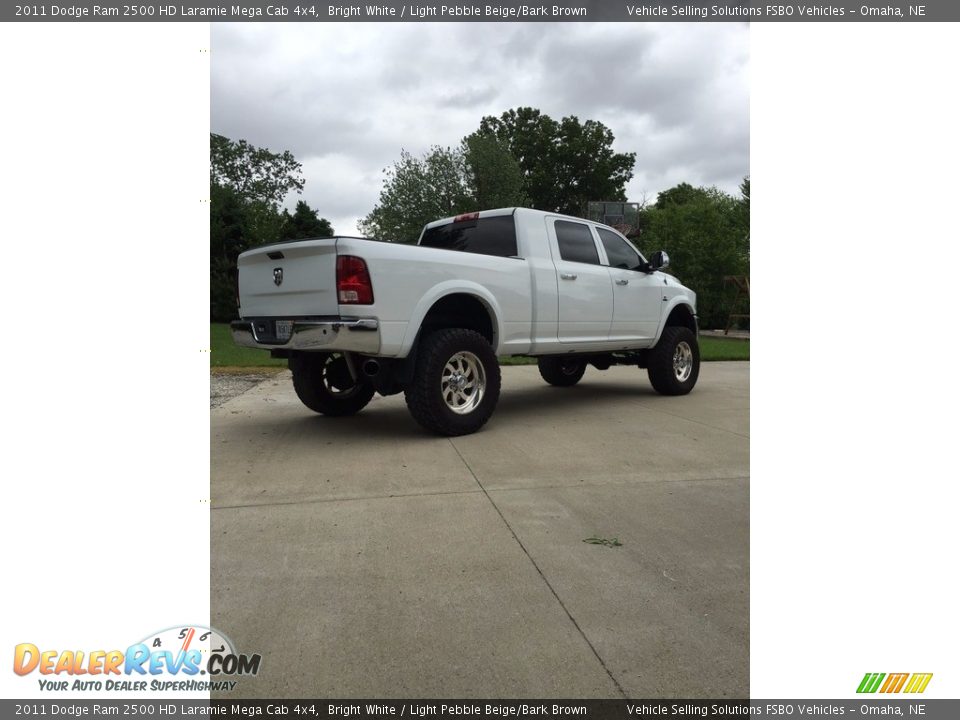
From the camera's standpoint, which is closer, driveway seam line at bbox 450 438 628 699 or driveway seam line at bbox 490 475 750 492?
driveway seam line at bbox 450 438 628 699

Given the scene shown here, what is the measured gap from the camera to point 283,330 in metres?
4.89

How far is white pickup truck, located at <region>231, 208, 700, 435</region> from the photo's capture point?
15.3 feet

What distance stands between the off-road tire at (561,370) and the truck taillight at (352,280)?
15.0ft

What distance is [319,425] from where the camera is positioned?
235 inches

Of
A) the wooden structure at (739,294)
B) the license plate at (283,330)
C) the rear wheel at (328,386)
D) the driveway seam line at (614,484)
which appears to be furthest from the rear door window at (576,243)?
the wooden structure at (739,294)

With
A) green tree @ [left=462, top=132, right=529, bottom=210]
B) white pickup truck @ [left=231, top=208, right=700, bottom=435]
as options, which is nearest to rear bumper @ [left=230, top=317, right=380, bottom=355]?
white pickup truck @ [left=231, top=208, right=700, bottom=435]

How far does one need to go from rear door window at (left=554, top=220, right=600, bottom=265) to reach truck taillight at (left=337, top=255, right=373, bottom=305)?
2.52 metres

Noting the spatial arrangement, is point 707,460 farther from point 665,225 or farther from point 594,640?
point 665,225

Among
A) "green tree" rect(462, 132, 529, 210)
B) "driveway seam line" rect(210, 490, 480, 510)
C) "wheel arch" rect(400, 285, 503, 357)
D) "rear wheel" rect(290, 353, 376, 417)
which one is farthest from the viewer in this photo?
"green tree" rect(462, 132, 529, 210)

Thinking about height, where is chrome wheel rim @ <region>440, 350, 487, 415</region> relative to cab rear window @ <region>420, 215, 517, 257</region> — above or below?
below

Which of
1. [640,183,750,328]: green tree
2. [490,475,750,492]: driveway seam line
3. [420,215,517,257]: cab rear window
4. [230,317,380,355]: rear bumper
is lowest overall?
[490,475,750,492]: driveway seam line

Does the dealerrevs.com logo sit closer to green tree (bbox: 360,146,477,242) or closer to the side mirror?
the side mirror

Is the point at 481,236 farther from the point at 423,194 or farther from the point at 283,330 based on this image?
the point at 423,194
